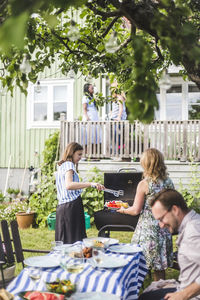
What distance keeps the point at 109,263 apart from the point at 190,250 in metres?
0.65

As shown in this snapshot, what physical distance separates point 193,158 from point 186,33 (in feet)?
27.0

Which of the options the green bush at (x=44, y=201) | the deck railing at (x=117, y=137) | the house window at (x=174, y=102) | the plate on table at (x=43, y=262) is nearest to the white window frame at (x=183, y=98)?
the house window at (x=174, y=102)

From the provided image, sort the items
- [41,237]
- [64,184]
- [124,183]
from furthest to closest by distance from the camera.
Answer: [41,237] → [124,183] → [64,184]

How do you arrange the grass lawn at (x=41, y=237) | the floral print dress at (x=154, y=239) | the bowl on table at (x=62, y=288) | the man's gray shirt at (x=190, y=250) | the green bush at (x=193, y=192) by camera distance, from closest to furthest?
the bowl on table at (x=62, y=288), the man's gray shirt at (x=190, y=250), the floral print dress at (x=154, y=239), the grass lawn at (x=41, y=237), the green bush at (x=193, y=192)

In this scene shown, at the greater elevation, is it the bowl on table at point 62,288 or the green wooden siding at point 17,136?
the green wooden siding at point 17,136

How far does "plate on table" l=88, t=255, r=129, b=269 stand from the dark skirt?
2004 millimetres

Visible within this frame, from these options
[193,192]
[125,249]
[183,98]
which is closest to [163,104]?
[183,98]

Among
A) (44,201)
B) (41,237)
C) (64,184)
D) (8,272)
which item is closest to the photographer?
(8,272)

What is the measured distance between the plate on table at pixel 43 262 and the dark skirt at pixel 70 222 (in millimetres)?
1963

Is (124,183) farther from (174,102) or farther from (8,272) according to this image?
(174,102)

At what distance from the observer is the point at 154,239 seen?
4219 mm

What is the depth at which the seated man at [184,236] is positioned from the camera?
2.79 meters

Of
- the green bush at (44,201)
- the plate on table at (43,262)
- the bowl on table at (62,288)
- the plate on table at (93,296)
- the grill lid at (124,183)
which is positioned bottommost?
the green bush at (44,201)

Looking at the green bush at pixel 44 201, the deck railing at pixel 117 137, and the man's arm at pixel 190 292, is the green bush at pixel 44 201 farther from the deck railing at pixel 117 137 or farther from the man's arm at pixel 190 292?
the man's arm at pixel 190 292
